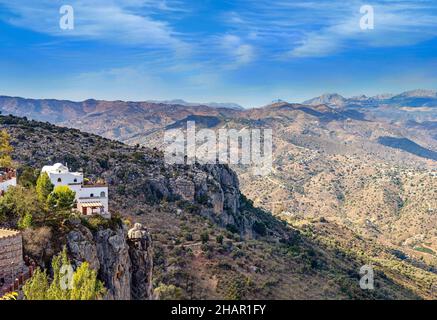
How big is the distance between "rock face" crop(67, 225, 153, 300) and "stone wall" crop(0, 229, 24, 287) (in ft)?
9.26

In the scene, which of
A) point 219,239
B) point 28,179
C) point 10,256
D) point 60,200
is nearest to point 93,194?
point 28,179

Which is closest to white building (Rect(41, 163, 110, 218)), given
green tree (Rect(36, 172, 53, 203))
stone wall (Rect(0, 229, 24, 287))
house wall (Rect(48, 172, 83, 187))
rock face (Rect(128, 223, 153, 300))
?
house wall (Rect(48, 172, 83, 187))

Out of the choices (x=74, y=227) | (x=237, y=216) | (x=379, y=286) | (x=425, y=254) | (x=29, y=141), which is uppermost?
(x=29, y=141)

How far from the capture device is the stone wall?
77.7 feet

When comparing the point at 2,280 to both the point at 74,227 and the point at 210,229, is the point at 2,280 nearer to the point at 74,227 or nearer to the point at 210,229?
the point at 74,227

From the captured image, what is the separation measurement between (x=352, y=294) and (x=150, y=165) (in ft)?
107

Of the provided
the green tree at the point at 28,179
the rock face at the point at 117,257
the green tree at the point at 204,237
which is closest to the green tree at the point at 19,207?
the rock face at the point at 117,257

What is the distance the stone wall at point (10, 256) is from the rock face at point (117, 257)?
9.26 ft

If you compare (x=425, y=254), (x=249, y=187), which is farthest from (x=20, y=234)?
(x=249, y=187)

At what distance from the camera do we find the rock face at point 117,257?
27844 mm

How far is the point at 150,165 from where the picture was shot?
6944 cm

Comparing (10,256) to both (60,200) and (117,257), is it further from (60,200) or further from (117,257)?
(117,257)

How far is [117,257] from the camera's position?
97.6 feet

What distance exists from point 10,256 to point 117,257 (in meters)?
6.95
